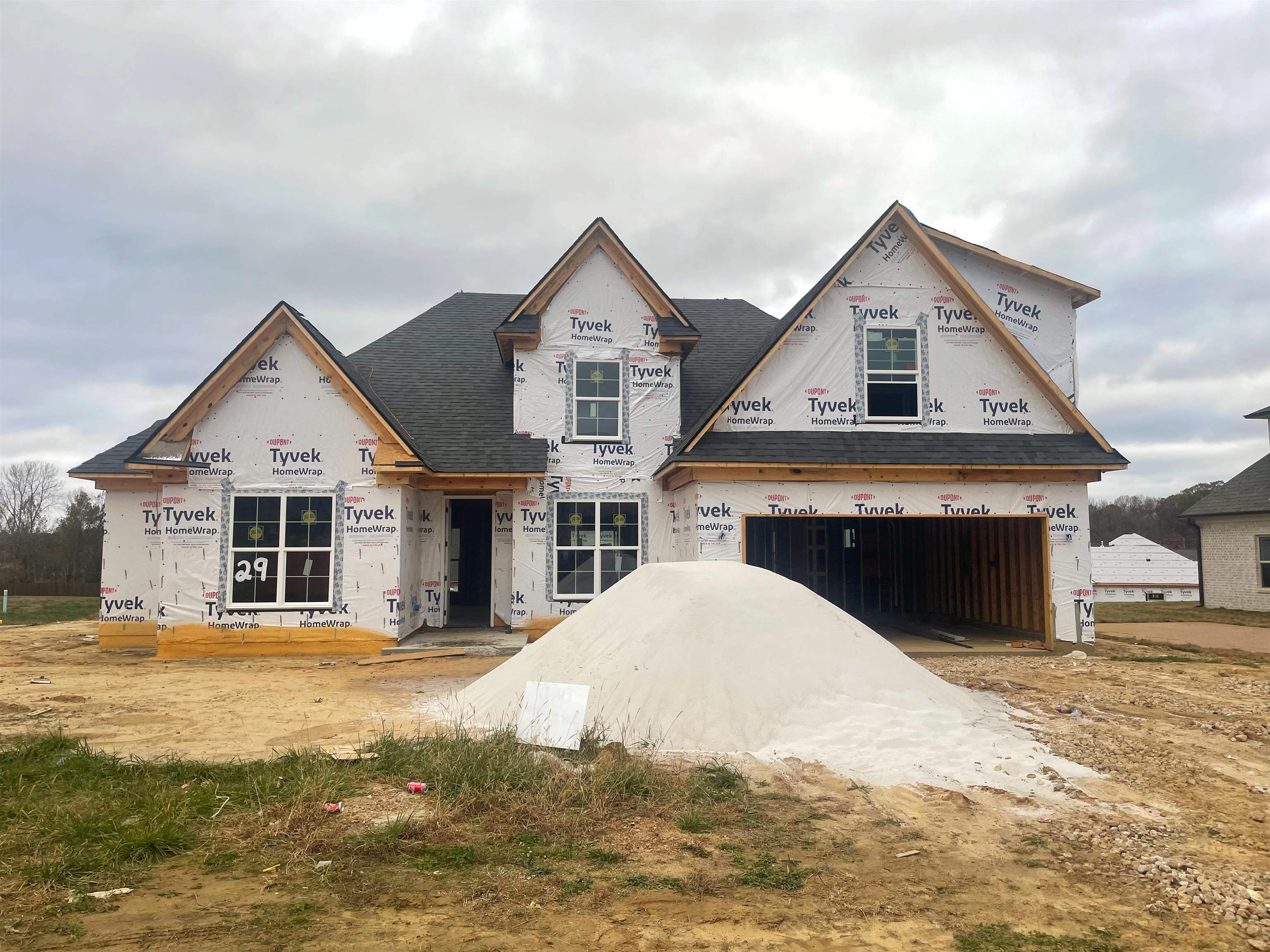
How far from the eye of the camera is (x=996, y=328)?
14422mm

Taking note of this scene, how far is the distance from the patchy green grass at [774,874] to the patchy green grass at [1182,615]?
715 inches

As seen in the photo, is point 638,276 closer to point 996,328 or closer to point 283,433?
point 996,328

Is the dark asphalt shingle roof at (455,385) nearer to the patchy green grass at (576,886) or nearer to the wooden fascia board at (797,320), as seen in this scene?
the wooden fascia board at (797,320)

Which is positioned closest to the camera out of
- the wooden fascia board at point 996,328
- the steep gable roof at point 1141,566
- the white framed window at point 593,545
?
the wooden fascia board at point 996,328

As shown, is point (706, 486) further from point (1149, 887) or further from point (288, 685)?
point (1149, 887)

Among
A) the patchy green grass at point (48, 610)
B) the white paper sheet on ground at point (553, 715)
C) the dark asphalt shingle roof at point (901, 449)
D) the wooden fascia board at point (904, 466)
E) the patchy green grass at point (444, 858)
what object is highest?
the dark asphalt shingle roof at point (901, 449)

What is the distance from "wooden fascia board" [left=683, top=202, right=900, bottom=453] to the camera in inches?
542

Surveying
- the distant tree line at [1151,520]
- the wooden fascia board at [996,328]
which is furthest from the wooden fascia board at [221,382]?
the distant tree line at [1151,520]

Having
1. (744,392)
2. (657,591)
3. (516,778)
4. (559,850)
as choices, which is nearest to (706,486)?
(744,392)

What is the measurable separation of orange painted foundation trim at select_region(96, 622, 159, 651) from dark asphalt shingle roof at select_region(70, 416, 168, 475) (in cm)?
292

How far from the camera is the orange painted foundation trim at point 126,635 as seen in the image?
15.0 meters

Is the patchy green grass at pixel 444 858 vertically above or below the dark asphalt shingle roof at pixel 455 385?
below

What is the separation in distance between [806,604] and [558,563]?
7080 millimetres

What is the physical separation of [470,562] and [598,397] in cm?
490
